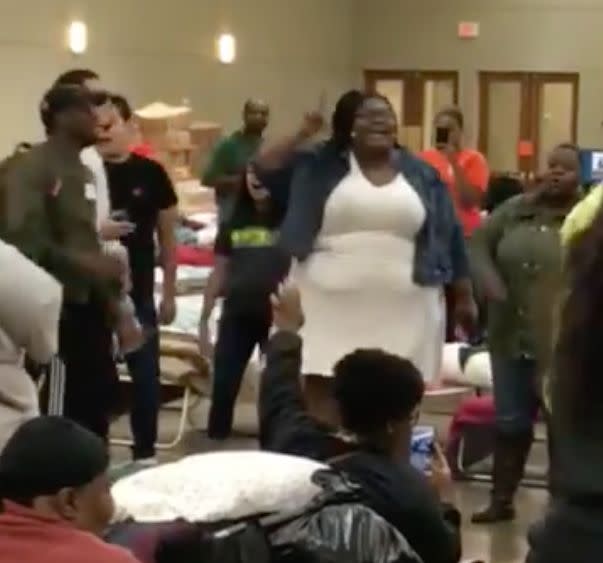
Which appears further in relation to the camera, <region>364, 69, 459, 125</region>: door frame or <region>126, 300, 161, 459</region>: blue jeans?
<region>364, 69, 459, 125</region>: door frame

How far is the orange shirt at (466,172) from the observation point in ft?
33.5

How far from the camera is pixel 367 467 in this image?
12.3 feet

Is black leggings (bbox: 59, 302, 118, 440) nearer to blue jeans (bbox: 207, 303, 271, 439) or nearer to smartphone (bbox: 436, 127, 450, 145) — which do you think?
blue jeans (bbox: 207, 303, 271, 439)

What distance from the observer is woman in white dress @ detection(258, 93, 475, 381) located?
6172 millimetres

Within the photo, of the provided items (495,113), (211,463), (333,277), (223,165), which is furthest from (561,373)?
(495,113)

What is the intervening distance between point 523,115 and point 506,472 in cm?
1446

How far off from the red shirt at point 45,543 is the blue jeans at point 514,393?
3.69 metres

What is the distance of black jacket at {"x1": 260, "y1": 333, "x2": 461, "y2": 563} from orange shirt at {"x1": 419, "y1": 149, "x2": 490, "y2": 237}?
233 inches

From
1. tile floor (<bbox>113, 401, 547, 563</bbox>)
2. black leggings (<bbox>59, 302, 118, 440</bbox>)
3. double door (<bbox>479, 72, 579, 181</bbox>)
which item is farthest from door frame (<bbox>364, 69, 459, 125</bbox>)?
black leggings (<bbox>59, 302, 118, 440</bbox>)

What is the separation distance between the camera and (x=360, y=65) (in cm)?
2138

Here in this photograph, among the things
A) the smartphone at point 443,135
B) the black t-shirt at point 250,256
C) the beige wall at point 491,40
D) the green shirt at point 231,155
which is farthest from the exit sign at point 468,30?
the black t-shirt at point 250,256

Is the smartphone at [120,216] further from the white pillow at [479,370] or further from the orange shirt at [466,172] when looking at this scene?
the orange shirt at [466,172]

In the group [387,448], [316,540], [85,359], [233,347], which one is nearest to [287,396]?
[387,448]

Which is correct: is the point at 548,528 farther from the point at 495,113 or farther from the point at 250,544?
the point at 495,113
